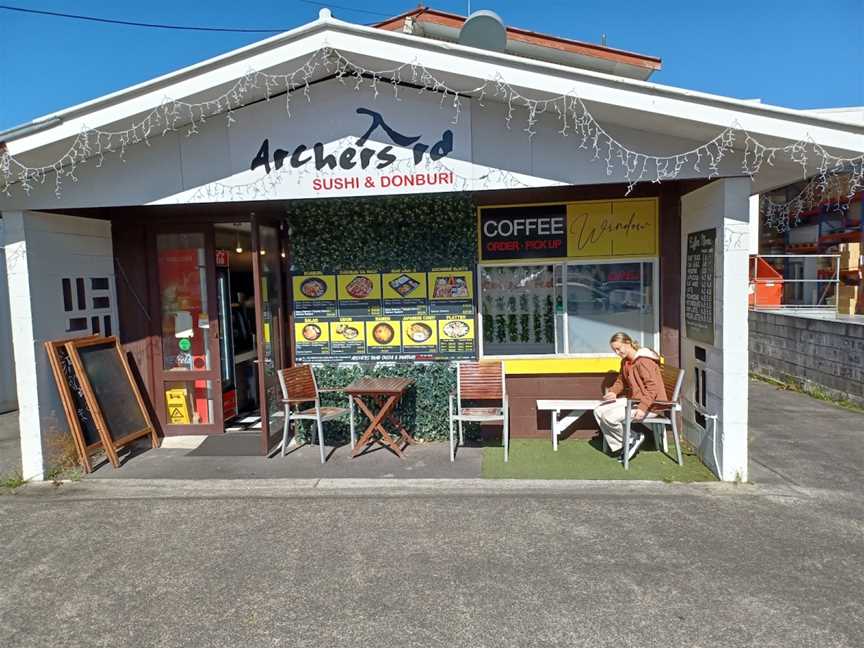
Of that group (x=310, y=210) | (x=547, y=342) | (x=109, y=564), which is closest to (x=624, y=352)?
(x=547, y=342)

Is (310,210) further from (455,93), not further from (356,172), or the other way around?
(455,93)

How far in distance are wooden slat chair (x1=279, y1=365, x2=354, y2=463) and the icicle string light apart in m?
1.99

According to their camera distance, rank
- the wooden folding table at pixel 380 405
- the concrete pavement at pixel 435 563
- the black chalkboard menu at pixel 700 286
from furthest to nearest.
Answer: the wooden folding table at pixel 380 405 → the black chalkboard menu at pixel 700 286 → the concrete pavement at pixel 435 563

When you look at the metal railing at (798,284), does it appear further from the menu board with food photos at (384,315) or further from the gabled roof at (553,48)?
the menu board with food photos at (384,315)

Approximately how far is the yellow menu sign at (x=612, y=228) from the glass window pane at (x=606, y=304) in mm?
179

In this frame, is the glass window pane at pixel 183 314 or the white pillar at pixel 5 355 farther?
the white pillar at pixel 5 355

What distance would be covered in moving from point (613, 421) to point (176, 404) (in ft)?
16.1

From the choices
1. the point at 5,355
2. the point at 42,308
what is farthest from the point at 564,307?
the point at 5,355

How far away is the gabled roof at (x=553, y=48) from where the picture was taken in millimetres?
9102

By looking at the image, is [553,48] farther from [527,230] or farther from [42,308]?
[42,308]

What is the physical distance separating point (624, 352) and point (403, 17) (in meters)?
6.57

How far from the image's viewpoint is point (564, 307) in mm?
6531

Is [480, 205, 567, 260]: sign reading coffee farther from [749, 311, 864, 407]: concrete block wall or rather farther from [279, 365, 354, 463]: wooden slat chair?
[749, 311, 864, 407]: concrete block wall

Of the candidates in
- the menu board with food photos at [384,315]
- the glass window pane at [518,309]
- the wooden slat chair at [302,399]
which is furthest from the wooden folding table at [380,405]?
the glass window pane at [518,309]
